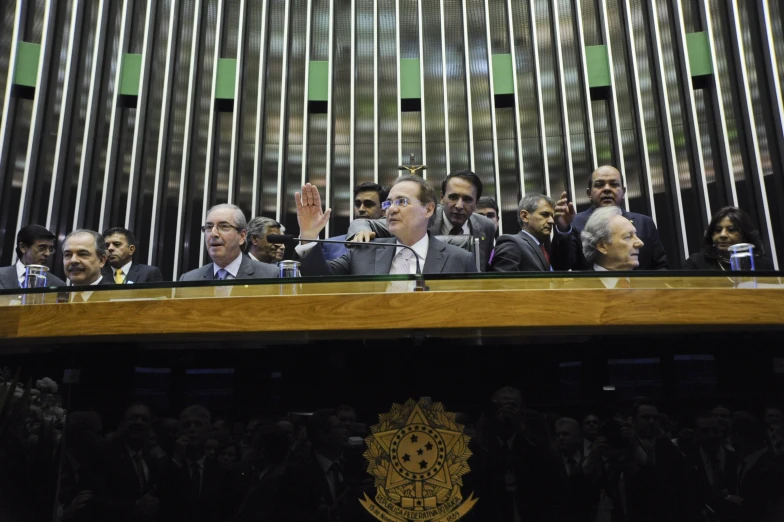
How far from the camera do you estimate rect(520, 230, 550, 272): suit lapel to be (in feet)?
9.53

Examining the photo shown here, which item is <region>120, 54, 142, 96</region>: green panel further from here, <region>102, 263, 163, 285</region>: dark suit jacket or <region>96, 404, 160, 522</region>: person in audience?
<region>96, 404, 160, 522</region>: person in audience

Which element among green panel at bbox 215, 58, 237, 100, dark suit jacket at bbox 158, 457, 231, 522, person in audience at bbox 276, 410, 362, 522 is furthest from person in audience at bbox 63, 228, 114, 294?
green panel at bbox 215, 58, 237, 100

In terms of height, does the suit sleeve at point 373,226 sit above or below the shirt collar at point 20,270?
above

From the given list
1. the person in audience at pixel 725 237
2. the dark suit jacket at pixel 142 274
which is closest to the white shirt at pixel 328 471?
the person in audience at pixel 725 237

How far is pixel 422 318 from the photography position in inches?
57.7

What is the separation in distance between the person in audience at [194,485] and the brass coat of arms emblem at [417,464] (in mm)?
298

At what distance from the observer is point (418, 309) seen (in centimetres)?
147

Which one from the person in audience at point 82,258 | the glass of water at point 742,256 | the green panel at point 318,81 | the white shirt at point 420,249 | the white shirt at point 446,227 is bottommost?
the glass of water at point 742,256

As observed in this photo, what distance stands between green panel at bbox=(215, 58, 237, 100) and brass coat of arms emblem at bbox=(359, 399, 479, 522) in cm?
576

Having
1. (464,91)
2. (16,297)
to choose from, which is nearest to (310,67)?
(464,91)

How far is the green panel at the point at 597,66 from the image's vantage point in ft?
22.2

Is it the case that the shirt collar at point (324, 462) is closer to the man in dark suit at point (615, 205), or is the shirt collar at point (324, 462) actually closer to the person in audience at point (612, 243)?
the person in audience at point (612, 243)

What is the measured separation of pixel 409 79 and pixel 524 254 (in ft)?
14.6

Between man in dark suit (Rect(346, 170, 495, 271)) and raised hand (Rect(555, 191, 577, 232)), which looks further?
man in dark suit (Rect(346, 170, 495, 271))
